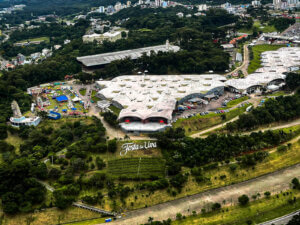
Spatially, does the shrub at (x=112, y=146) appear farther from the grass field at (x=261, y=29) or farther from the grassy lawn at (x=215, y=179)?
the grass field at (x=261, y=29)

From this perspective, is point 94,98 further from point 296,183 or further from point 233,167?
point 296,183

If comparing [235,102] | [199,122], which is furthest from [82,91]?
[235,102]

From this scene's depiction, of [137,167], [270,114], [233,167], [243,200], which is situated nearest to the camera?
[243,200]

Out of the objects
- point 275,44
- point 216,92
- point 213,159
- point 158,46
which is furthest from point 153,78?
point 275,44

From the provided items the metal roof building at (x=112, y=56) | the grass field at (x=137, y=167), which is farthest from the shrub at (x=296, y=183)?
the metal roof building at (x=112, y=56)

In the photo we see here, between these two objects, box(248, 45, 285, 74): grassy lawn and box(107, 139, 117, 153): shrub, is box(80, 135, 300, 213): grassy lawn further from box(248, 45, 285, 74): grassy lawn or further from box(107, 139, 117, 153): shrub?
box(248, 45, 285, 74): grassy lawn

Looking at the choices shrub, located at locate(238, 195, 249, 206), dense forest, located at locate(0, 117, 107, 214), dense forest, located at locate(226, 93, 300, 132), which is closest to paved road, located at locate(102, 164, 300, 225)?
shrub, located at locate(238, 195, 249, 206)

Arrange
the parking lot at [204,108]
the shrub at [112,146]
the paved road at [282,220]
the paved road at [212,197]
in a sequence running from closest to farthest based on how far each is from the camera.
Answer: the paved road at [282,220] → the paved road at [212,197] → the shrub at [112,146] → the parking lot at [204,108]
